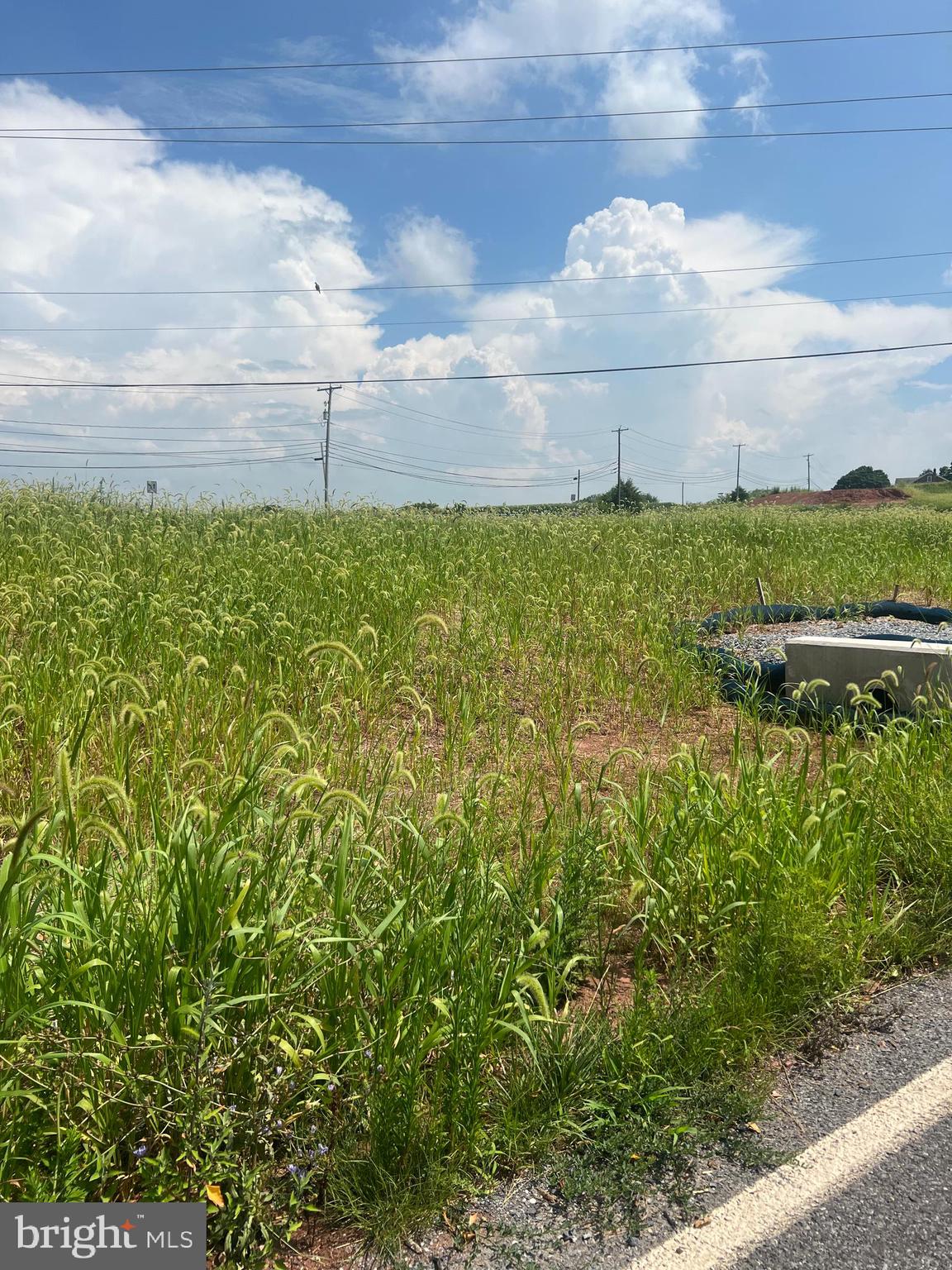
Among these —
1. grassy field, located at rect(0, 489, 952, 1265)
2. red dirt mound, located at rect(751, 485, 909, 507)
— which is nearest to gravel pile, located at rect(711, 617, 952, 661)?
grassy field, located at rect(0, 489, 952, 1265)

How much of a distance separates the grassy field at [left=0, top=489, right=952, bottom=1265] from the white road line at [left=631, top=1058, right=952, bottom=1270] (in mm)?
244

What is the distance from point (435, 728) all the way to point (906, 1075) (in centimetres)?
448

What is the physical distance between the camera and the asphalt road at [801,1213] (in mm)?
2092

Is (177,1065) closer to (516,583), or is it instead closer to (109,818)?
(109,818)

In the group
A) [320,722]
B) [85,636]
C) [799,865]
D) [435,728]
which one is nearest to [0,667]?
[85,636]

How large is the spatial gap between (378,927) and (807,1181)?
1.41 m

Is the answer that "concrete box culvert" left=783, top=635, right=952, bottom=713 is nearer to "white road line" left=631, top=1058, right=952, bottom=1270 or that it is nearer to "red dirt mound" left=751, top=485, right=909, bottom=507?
"white road line" left=631, top=1058, right=952, bottom=1270

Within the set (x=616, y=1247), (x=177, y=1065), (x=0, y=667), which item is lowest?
(x=616, y=1247)

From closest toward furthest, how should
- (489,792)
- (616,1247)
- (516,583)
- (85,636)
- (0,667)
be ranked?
1. (616,1247)
2. (489,792)
3. (0,667)
4. (85,636)
5. (516,583)

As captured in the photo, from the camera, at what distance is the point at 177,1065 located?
2229 mm

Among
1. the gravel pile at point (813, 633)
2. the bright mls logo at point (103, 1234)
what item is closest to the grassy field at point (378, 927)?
the bright mls logo at point (103, 1234)

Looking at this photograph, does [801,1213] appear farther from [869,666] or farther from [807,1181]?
[869,666]

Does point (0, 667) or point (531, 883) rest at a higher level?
point (0, 667)

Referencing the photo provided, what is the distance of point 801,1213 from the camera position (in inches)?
88.5
